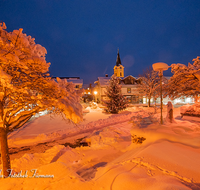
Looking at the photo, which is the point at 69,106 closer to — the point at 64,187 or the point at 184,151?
the point at 64,187

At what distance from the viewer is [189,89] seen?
9.09m

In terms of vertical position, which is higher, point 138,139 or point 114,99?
point 114,99

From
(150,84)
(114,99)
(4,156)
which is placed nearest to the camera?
(4,156)

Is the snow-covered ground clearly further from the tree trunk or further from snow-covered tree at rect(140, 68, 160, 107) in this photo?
snow-covered tree at rect(140, 68, 160, 107)

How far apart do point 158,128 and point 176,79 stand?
4635mm

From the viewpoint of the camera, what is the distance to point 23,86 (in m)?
4.05

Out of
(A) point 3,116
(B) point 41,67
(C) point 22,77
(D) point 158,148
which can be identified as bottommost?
(D) point 158,148

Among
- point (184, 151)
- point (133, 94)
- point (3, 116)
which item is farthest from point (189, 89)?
point (133, 94)

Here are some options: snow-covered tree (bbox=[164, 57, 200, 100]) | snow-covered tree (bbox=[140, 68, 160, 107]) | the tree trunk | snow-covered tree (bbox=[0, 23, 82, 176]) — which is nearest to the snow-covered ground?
the tree trunk

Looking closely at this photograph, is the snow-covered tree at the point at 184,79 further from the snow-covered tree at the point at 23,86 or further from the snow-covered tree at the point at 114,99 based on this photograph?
the snow-covered tree at the point at 114,99

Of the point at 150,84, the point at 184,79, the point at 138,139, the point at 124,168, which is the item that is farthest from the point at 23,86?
the point at 150,84

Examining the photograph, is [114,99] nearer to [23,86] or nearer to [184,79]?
[184,79]

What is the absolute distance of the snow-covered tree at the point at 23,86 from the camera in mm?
3545

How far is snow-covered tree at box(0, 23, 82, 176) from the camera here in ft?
11.6
